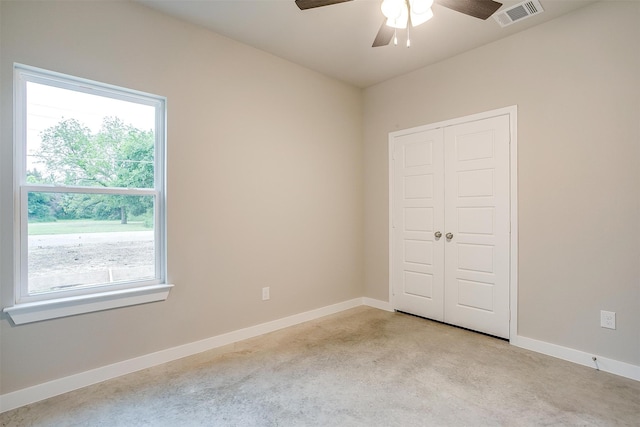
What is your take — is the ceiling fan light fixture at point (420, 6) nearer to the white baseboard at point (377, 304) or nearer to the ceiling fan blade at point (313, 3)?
the ceiling fan blade at point (313, 3)

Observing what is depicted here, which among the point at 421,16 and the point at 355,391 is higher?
the point at 421,16

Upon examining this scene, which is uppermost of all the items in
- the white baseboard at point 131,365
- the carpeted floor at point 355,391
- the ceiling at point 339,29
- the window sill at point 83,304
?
the ceiling at point 339,29

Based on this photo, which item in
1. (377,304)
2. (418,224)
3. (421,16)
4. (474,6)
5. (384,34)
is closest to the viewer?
(474,6)

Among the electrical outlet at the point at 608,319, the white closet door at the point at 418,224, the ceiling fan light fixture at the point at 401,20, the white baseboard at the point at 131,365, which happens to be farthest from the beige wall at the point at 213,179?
the electrical outlet at the point at 608,319

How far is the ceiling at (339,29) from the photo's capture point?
101 inches

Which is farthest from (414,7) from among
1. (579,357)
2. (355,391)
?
(579,357)

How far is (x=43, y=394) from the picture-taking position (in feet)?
6.98

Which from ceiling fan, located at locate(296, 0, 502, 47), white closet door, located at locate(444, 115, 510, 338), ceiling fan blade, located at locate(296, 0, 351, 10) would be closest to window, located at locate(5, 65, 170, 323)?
ceiling fan blade, located at locate(296, 0, 351, 10)

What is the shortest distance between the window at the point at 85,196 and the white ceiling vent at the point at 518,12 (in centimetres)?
285

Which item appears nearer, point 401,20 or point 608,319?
point 401,20

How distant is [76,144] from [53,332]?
129 cm

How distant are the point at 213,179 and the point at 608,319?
3.37 meters

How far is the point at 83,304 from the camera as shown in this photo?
2271 millimetres

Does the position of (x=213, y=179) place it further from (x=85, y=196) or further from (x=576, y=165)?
(x=576, y=165)
